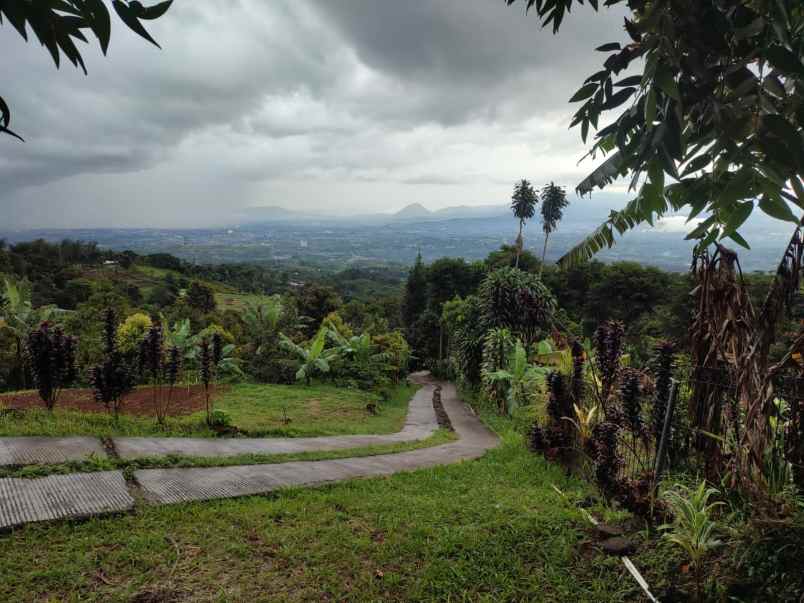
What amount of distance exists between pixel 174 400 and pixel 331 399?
4391 mm

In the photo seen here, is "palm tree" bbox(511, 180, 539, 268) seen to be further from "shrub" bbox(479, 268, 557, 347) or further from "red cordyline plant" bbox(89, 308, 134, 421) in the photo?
"red cordyline plant" bbox(89, 308, 134, 421)

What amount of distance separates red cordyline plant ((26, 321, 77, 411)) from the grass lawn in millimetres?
493

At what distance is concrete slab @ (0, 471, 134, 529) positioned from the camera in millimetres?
3438

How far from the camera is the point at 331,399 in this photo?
1341cm

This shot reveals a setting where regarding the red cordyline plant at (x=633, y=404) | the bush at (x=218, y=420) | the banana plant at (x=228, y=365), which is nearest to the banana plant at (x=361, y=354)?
the banana plant at (x=228, y=365)

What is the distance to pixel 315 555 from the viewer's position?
3.18 metres

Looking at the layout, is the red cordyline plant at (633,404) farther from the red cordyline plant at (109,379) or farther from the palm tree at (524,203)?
the palm tree at (524,203)

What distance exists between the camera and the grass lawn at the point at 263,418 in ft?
20.5

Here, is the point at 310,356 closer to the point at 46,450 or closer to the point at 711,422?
the point at 46,450

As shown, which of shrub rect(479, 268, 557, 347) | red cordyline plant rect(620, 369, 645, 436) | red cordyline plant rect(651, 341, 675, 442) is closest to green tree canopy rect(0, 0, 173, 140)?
red cordyline plant rect(651, 341, 675, 442)

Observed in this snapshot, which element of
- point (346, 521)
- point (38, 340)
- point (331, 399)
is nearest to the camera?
point (346, 521)

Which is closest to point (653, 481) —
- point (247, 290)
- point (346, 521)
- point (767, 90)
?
point (346, 521)

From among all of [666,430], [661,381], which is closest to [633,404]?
[661,381]

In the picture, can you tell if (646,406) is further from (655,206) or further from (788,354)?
(655,206)
